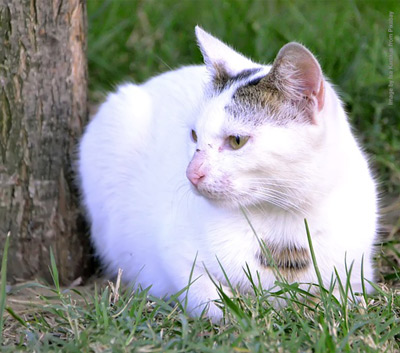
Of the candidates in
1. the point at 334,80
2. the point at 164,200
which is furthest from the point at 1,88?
the point at 334,80

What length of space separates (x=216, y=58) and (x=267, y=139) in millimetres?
533

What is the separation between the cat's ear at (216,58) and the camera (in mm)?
2803

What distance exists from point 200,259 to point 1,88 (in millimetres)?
1179

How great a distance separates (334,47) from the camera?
14.1 feet

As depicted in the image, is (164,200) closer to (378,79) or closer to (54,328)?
(54,328)

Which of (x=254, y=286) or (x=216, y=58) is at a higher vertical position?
(x=216, y=58)

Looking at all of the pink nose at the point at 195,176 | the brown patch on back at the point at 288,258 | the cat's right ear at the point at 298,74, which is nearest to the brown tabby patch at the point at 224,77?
the cat's right ear at the point at 298,74

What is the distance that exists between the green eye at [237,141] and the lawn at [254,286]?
506mm

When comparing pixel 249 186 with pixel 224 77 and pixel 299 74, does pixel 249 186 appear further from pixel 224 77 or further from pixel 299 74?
pixel 224 77

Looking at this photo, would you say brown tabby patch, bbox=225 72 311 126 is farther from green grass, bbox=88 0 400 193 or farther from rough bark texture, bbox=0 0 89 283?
green grass, bbox=88 0 400 193

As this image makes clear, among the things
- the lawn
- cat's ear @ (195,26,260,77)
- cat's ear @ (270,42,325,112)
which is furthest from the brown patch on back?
cat's ear @ (195,26,260,77)

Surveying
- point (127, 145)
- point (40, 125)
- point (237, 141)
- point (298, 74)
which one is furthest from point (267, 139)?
point (40, 125)

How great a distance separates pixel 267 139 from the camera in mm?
2465

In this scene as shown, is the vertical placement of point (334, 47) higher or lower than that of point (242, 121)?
→ higher
